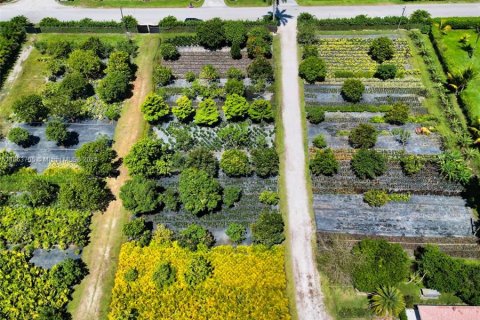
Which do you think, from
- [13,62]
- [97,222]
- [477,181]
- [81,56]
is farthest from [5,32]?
[477,181]

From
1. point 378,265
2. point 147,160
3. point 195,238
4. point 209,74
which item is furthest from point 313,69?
point 195,238

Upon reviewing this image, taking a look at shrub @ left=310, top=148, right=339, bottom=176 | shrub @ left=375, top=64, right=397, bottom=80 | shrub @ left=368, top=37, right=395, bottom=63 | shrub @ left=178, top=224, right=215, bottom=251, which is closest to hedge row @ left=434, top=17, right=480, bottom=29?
shrub @ left=368, top=37, right=395, bottom=63

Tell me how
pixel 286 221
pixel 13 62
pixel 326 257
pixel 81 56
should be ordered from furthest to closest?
pixel 13 62, pixel 81 56, pixel 286 221, pixel 326 257

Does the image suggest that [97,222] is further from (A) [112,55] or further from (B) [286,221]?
(A) [112,55]

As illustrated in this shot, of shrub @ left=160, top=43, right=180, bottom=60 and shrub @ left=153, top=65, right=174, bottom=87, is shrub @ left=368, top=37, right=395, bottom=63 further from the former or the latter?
shrub @ left=153, top=65, right=174, bottom=87

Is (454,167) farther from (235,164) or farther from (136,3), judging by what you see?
(136,3)
